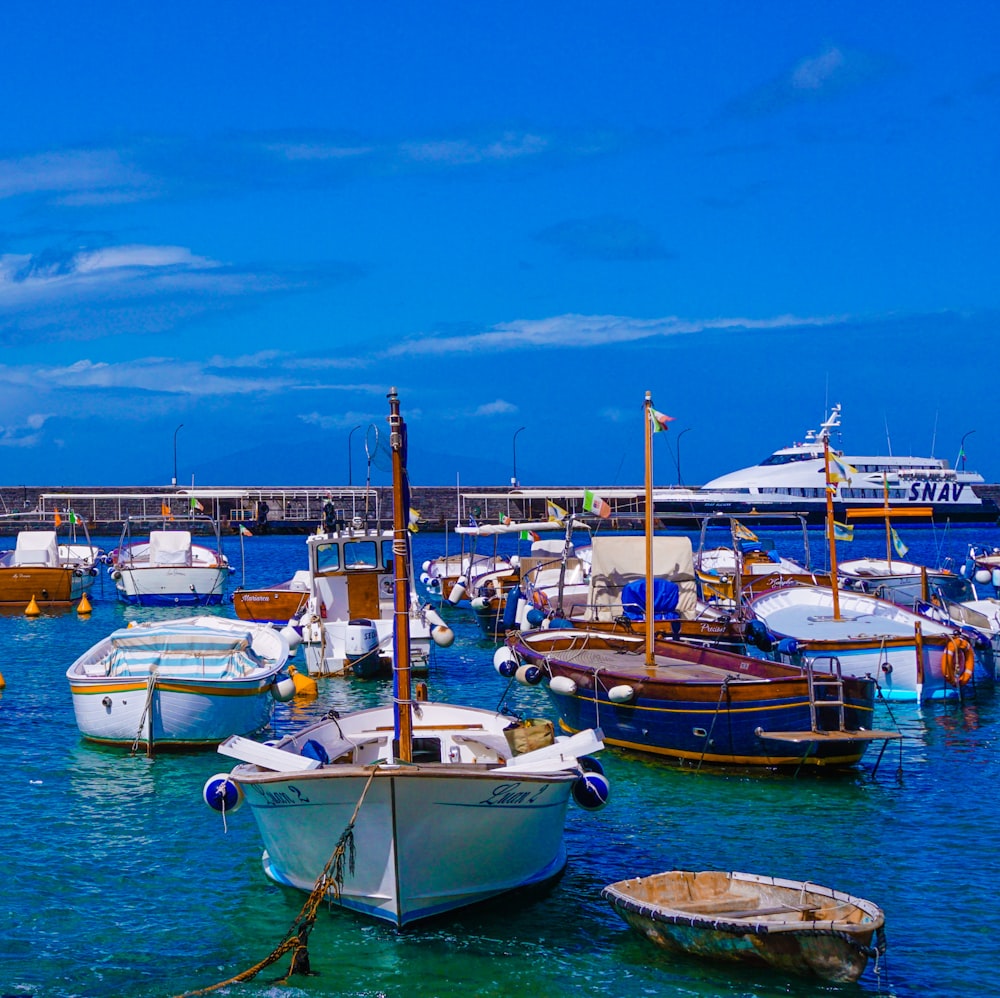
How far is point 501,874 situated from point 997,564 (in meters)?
39.2

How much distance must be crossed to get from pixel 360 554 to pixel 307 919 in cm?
1887

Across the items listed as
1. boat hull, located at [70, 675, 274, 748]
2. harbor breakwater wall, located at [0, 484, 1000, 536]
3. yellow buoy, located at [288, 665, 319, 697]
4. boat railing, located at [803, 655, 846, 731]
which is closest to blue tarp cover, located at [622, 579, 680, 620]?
yellow buoy, located at [288, 665, 319, 697]

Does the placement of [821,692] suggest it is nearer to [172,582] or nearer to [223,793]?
[223,793]

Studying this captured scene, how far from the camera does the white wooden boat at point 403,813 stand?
432 inches

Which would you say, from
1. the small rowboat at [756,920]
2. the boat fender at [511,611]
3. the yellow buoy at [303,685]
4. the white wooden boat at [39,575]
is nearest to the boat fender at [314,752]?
the small rowboat at [756,920]

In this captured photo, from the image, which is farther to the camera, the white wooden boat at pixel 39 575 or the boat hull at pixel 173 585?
the boat hull at pixel 173 585

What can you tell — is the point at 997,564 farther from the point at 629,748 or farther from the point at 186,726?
the point at 186,726

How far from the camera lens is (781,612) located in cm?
2802

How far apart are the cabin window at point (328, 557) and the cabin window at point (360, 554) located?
21cm

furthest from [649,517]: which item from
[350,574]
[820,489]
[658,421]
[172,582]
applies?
[820,489]

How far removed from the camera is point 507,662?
2144cm

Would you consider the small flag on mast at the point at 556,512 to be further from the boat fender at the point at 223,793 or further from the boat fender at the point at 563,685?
the boat fender at the point at 223,793

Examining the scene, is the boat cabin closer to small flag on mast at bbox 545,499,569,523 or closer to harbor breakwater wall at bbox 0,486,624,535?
small flag on mast at bbox 545,499,569,523

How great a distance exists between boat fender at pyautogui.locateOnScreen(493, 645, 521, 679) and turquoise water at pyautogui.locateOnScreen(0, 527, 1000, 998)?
10.1 feet
